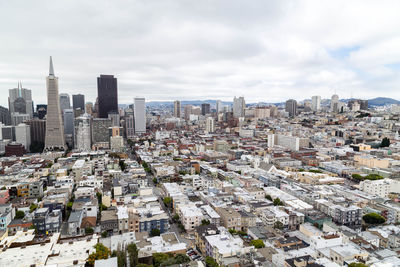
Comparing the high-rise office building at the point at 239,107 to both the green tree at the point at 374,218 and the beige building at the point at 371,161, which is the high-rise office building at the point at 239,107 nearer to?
the beige building at the point at 371,161

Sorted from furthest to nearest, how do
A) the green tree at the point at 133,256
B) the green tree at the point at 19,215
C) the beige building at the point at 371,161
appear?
1. the beige building at the point at 371,161
2. the green tree at the point at 19,215
3. the green tree at the point at 133,256

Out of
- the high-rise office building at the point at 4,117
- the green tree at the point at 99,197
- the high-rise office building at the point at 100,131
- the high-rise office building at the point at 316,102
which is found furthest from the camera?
the high-rise office building at the point at 316,102

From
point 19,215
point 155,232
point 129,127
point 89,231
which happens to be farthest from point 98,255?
point 129,127

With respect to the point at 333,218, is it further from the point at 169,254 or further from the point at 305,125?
the point at 305,125

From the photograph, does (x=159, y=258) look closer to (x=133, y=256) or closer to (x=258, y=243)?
(x=133, y=256)

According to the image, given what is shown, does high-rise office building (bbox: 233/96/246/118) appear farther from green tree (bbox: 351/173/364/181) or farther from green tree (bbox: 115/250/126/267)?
green tree (bbox: 115/250/126/267)

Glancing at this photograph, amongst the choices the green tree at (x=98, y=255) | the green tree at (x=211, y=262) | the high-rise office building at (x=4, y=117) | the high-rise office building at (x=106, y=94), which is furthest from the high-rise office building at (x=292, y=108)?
the green tree at (x=98, y=255)
